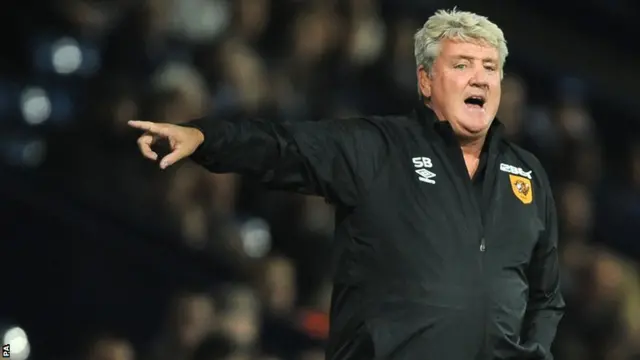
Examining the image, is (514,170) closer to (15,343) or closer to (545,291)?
(545,291)

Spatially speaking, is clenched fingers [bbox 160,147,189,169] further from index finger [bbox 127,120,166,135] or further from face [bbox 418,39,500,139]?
face [bbox 418,39,500,139]

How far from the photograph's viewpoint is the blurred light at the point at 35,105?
549 cm

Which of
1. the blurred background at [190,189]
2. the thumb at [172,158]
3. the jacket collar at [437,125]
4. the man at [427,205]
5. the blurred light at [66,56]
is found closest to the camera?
the thumb at [172,158]

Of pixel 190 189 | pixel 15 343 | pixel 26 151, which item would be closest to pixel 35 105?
pixel 26 151

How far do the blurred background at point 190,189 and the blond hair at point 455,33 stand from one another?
1.36 m

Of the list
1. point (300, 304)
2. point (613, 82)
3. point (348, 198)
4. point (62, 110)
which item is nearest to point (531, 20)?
point (613, 82)

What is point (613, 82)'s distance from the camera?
8711 mm

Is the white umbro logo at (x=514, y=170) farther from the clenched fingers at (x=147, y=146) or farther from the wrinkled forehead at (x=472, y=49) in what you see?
the clenched fingers at (x=147, y=146)

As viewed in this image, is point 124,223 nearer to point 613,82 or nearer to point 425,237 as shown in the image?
point 425,237

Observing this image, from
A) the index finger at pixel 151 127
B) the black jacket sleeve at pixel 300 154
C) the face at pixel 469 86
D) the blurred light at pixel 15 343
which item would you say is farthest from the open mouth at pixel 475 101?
the blurred light at pixel 15 343

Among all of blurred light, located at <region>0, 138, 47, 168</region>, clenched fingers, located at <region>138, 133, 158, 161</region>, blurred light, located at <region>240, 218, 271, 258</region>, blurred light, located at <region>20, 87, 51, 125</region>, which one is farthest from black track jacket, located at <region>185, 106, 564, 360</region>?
blurred light, located at <region>240, 218, 271, 258</region>

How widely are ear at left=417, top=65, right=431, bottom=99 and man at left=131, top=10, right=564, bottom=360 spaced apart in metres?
0.03

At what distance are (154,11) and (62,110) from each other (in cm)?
67

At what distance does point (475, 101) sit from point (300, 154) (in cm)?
48
